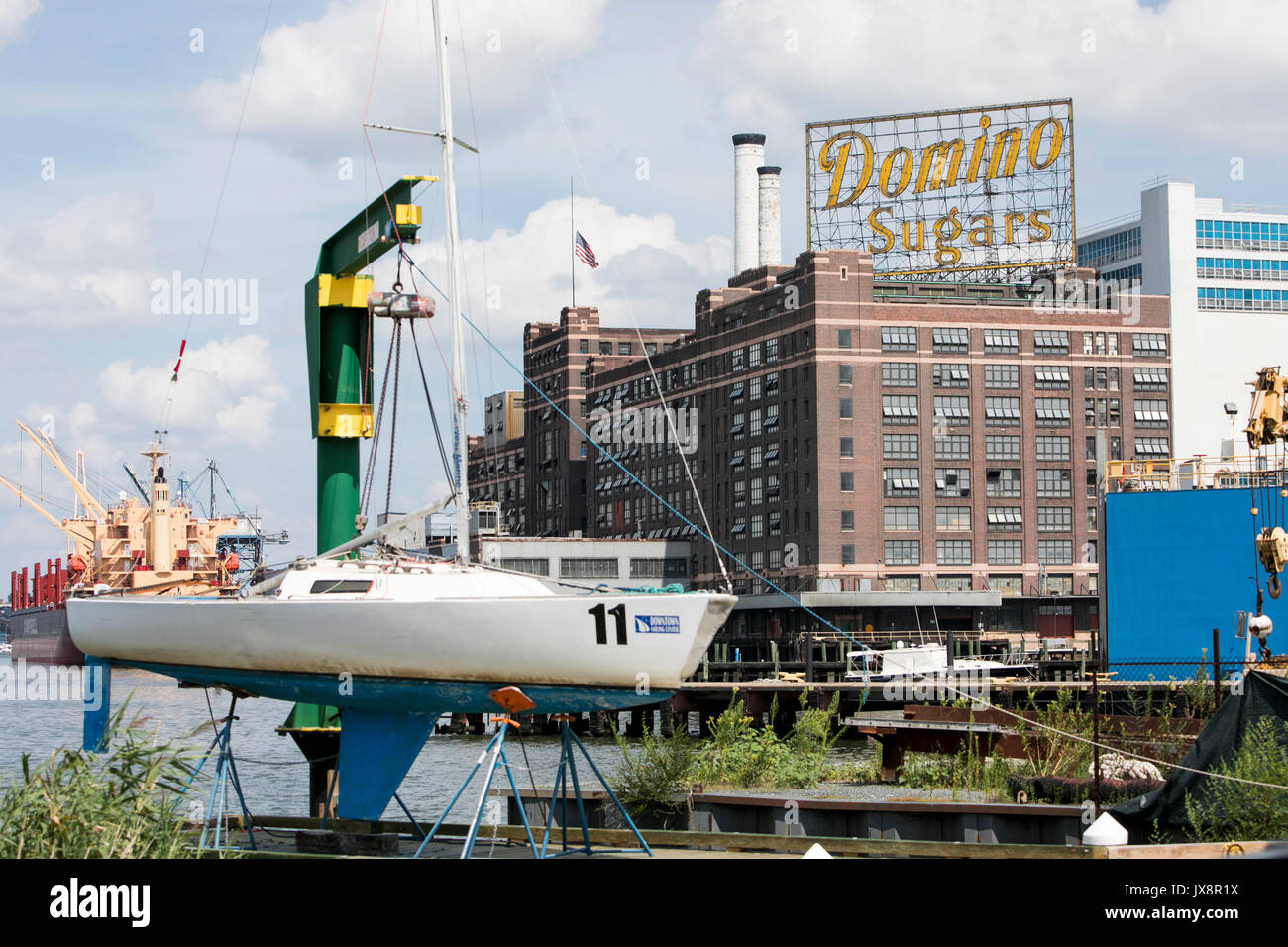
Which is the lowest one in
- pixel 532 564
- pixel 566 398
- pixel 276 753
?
pixel 276 753

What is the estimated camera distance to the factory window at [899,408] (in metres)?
115

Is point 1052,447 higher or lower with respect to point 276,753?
higher

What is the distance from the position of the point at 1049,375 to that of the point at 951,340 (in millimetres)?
8683

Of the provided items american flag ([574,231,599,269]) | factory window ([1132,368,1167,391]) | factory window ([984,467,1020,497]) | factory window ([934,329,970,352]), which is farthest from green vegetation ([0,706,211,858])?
factory window ([1132,368,1167,391])

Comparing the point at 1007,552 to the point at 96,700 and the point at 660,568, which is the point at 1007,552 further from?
the point at 96,700

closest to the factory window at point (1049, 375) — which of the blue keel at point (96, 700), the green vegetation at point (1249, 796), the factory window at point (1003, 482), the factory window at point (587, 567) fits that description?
the factory window at point (1003, 482)

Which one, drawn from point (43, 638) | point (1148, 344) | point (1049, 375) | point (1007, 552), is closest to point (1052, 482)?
point (1007, 552)

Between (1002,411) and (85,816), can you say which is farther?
(1002,411)

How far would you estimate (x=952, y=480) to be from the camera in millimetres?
115875

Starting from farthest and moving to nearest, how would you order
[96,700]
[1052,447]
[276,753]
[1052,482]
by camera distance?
[1052,447] → [1052,482] → [276,753] → [96,700]

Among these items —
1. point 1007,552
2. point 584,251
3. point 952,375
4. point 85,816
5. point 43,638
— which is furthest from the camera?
point 43,638

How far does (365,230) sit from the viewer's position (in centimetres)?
2247

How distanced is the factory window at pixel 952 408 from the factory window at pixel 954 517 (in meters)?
6.99

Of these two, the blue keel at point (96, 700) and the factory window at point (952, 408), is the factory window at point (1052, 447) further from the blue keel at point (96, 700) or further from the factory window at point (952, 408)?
the blue keel at point (96, 700)
